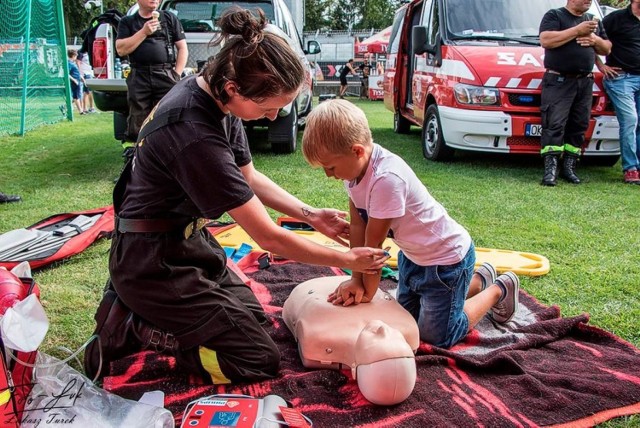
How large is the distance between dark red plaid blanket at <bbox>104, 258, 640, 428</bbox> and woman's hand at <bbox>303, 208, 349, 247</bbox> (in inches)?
21.7

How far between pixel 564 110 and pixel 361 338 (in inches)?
183

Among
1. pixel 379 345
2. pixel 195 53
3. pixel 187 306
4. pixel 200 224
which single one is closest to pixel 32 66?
pixel 195 53

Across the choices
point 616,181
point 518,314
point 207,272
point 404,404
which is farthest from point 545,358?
point 616,181

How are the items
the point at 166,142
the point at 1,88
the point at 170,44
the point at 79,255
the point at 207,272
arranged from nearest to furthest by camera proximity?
1. the point at 166,142
2. the point at 207,272
3. the point at 79,255
4. the point at 170,44
5. the point at 1,88

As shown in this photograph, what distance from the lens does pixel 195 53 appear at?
269 inches

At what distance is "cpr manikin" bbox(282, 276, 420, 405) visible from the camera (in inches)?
80.8

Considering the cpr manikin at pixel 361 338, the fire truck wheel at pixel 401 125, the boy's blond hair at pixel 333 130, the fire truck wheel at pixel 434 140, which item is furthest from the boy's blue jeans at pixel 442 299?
the fire truck wheel at pixel 401 125

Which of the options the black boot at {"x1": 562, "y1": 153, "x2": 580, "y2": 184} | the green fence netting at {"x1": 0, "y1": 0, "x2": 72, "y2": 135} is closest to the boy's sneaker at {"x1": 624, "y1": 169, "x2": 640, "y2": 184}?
the black boot at {"x1": 562, "y1": 153, "x2": 580, "y2": 184}

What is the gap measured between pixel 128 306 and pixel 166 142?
76 cm

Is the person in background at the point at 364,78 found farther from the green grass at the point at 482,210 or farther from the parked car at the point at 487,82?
the parked car at the point at 487,82

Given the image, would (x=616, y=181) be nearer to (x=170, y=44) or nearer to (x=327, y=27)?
(x=170, y=44)

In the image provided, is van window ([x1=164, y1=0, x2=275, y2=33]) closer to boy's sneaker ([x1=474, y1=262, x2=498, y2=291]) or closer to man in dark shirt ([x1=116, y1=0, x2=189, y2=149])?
man in dark shirt ([x1=116, y1=0, x2=189, y2=149])

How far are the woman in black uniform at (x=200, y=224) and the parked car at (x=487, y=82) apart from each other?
434 cm

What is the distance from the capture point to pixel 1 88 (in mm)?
10312
